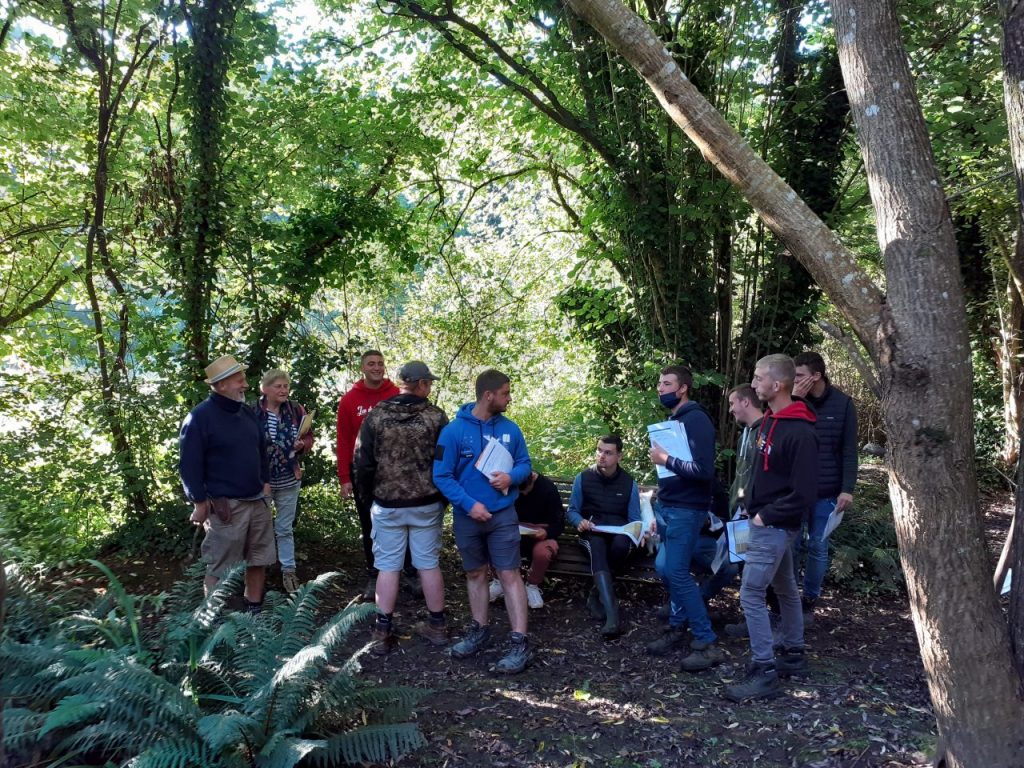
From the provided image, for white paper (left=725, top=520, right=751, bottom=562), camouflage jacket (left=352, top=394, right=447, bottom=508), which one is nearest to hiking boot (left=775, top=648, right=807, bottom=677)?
white paper (left=725, top=520, right=751, bottom=562)

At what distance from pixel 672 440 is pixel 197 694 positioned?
10.5ft

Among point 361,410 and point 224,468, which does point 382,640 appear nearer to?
point 224,468

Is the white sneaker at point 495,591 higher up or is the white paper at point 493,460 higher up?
the white paper at point 493,460

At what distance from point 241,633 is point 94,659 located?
0.83m

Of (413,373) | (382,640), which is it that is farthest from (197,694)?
(413,373)

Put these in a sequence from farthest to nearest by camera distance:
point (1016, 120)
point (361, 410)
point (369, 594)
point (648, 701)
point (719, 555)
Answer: point (361, 410), point (369, 594), point (719, 555), point (648, 701), point (1016, 120)

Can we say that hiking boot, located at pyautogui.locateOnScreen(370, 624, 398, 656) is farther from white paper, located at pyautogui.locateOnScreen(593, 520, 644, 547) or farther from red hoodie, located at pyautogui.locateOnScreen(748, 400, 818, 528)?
red hoodie, located at pyautogui.locateOnScreen(748, 400, 818, 528)

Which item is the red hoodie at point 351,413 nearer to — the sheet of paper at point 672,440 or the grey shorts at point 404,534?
the grey shorts at point 404,534

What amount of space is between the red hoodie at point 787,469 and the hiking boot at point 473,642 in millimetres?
2085

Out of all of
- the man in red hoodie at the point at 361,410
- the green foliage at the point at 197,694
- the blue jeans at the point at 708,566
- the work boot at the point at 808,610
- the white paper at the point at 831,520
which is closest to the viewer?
the green foliage at the point at 197,694

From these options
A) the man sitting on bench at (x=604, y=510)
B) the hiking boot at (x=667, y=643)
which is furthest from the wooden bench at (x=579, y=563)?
the hiking boot at (x=667, y=643)

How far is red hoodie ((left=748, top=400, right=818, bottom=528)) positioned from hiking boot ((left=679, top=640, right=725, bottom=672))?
115 cm

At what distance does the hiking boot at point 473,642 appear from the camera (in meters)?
5.14

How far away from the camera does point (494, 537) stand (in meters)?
5.09
